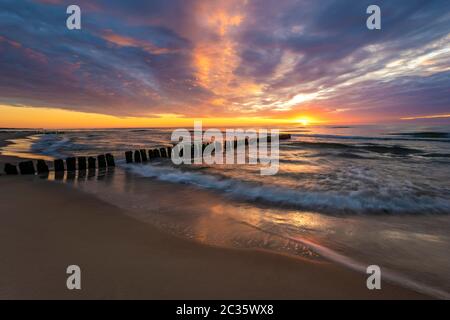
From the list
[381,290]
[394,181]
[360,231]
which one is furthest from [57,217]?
[394,181]

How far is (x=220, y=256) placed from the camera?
3365 mm

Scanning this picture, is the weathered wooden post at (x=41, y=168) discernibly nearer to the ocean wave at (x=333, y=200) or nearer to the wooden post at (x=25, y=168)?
the wooden post at (x=25, y=168)

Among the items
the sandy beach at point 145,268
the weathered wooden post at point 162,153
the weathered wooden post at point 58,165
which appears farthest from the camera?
the weathered wooden post at point 162,153

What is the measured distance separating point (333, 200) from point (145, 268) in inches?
221

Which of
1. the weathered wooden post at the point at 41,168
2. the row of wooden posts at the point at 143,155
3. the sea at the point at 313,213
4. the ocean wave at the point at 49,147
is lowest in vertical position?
the sea at the point at 313,213

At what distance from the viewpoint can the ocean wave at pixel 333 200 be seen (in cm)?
599

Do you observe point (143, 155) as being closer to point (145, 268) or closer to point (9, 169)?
point (9, 169)

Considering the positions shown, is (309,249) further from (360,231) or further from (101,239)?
(101,239)

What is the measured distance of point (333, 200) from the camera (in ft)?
22.1

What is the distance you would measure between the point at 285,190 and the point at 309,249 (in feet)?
14.0

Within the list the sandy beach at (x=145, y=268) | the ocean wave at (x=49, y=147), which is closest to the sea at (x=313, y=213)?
the sandy beach at (x=145, y=268)

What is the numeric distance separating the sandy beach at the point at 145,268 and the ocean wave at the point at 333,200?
10.8 ft

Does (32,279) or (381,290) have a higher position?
(32,279)
